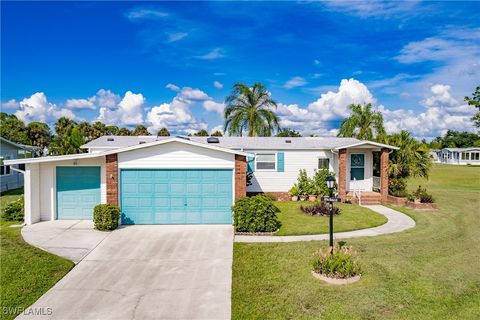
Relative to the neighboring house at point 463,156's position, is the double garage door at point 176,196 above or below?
below

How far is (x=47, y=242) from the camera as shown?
1120 centimetres

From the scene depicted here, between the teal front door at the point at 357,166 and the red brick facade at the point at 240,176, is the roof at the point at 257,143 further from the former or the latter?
the red brick facade at the point at 240,176

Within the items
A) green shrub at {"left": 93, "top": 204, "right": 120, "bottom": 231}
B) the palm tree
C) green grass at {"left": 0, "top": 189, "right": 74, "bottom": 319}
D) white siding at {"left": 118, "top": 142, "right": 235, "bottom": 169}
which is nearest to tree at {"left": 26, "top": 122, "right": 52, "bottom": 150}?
the palm tree

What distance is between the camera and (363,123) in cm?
3400

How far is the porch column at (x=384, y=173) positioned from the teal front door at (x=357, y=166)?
1.75 metres

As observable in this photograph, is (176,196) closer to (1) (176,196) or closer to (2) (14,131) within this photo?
(1) (176,196)

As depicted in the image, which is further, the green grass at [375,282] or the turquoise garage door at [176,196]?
the turquoise garage door at [176,196]

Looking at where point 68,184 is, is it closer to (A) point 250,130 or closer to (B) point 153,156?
(B) point 153,156

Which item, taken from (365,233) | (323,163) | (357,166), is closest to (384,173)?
(357,166)

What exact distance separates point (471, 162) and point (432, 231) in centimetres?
6574

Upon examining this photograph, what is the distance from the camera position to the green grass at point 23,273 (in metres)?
7.22

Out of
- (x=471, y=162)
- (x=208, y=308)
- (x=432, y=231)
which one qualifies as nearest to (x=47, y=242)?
(x=208, y=308)

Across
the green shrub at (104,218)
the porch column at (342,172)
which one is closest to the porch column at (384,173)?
the porch column at (342,172)

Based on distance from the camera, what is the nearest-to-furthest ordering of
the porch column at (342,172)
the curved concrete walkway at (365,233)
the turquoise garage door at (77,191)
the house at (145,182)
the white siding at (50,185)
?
the curved concrete walkway at (365,233) → the house at (145,182) → the white siding at (50,185) → the turquoise garage door at (77,191) → the porch column at (342,172)
